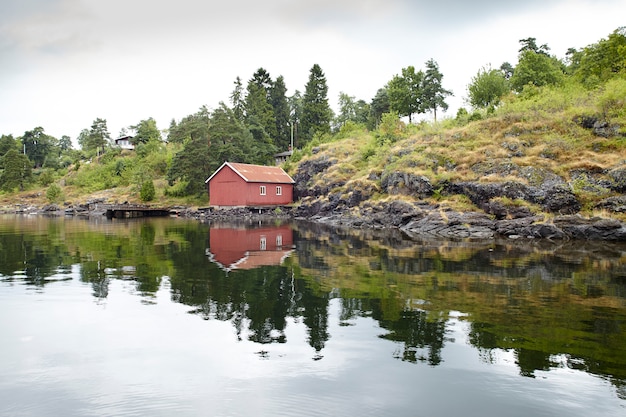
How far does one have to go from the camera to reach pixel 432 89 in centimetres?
6009

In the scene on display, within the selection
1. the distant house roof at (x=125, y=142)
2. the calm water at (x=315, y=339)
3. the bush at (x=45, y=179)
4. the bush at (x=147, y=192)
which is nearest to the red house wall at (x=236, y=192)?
the bush at (x=147, y=192)

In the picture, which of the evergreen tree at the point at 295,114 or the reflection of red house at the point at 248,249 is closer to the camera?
the reflection of red house at the point at 248,249

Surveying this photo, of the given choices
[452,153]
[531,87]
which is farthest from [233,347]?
[531,87]

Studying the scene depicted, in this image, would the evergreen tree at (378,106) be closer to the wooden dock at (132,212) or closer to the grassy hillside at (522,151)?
the grassy hillside at (522,151)

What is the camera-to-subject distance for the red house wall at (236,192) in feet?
173

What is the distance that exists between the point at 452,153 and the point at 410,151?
17.6ft

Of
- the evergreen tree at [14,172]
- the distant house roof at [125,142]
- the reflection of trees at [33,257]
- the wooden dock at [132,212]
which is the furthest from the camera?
the distant house roof at [125,142]

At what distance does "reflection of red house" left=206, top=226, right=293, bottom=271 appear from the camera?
62.1ft

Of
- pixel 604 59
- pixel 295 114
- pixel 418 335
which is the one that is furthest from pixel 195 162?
pixel 418 335

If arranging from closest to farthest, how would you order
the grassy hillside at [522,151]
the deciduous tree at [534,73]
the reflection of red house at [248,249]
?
the reflection of red house at [248,249], the grassy hillside at [522,151], the deciduous tree at [534,73]

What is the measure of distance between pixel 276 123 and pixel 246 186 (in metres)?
30.7

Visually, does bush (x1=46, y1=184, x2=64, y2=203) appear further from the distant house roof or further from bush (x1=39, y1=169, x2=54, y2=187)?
the distant house roof

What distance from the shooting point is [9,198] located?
254ft

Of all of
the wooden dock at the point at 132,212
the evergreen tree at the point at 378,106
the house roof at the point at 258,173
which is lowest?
the wooden dock at the point at 132,212
